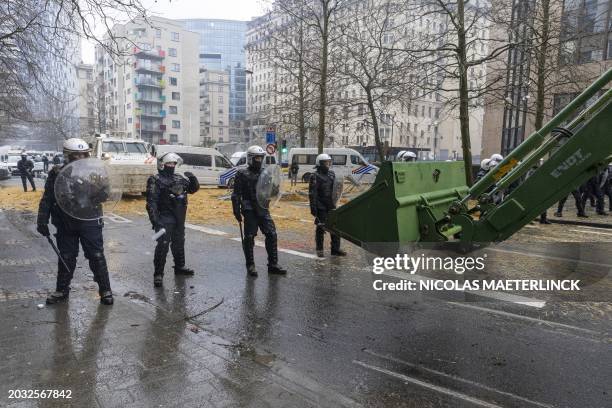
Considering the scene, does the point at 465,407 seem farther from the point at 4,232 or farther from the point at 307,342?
the point at 4,232

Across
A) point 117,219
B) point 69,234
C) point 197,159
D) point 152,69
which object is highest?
point 152,69

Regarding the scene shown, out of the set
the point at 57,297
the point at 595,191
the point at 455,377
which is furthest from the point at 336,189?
the point at 595,191

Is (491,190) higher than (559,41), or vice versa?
(559,41)

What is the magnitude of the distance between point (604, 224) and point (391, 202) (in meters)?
9.09

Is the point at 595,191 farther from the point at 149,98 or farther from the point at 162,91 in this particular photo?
the point at 162,91

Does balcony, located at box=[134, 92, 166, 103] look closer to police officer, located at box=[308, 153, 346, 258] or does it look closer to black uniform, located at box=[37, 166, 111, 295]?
police officer, located at box=[308, 153, 346, 258]

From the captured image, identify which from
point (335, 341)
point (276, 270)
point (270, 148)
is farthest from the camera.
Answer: point (270, 148)

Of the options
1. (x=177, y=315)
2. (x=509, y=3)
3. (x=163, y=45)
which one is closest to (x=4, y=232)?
(x=177, y=315)

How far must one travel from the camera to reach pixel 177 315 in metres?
4.84

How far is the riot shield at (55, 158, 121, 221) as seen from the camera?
4914 mm

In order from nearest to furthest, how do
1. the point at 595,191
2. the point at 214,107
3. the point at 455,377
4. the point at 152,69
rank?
1. the point at 455,377
2. the point at 595,191
3. the point at 152,69
4. the point at 214,107

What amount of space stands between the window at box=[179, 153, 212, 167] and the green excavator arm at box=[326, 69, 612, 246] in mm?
17467

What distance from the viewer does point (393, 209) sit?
5.03 m

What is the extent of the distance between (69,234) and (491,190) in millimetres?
4741
